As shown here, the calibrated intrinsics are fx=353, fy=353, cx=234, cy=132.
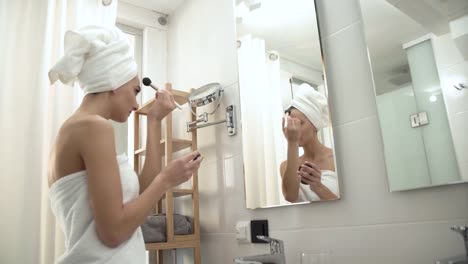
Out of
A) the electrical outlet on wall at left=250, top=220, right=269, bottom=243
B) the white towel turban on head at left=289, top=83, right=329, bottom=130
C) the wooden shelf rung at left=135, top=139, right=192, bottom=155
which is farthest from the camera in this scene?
the wooden shelf rung at left=135, top=139, right=192, bottom=155

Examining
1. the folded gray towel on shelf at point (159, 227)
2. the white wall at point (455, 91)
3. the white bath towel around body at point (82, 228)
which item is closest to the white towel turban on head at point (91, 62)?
the white bath towel around body at point (82, 228)

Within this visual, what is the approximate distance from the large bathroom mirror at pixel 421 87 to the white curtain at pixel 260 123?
403 mm

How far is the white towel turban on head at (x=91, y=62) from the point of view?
1.01 meters

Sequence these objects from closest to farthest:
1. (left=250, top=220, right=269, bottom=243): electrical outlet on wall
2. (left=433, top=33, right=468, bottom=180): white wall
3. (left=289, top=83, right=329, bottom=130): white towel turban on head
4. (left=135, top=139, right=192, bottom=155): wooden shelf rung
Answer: (left=433, top=33, right=468, bottom=180): white wall < (left=289, top=83, right=329, bottom=130): white towel turban on head < (left=250, top=220, right=269, bottom=243): electrical outlet on wall < (left=135, top=139, right=192, bottom=155): wooden shelf rung

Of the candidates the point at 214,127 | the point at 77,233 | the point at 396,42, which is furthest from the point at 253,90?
the point at 77,233

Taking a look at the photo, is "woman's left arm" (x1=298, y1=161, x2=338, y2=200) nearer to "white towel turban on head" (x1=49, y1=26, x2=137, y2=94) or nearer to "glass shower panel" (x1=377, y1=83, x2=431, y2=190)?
"glass shower panel" (x1=377, y1=83, x2=431, y2=190)

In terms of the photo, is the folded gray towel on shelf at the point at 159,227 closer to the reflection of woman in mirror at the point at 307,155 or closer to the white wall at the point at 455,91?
the reflection of woman in mirror at the point at 307,155

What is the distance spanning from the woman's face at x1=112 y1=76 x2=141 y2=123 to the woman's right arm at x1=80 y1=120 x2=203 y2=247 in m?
0.16

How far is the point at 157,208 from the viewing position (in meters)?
1.73

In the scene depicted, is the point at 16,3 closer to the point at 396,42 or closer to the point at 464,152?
the point at 396,42

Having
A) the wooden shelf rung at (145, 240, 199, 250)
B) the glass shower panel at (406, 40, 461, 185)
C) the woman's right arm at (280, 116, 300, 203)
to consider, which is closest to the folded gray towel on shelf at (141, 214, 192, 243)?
the wooden shelf rung at (145, 240, 199, 250)

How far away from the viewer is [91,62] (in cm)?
103

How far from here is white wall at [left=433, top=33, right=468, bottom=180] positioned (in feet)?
2.72

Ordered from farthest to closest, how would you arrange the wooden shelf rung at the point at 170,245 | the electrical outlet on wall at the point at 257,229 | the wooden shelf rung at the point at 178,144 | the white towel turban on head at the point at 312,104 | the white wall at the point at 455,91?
the wooden shelf rung at the point at 178,144
the wooden shelf rung at the point at 170,245
the electrical outlet on wall at the point at 257,229
the white towel turban on head at the point at 312,104
the white wall at the point at 455,91
